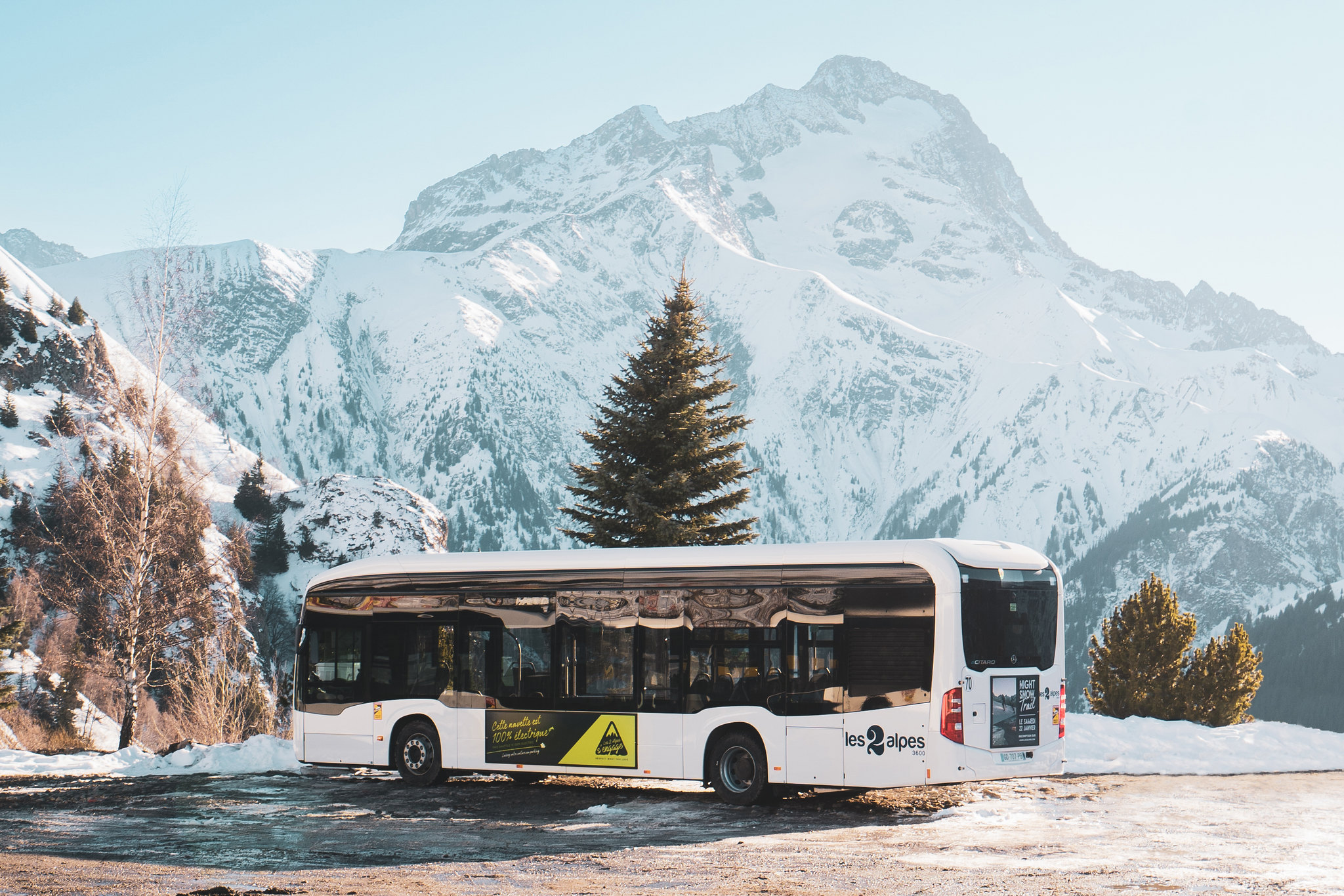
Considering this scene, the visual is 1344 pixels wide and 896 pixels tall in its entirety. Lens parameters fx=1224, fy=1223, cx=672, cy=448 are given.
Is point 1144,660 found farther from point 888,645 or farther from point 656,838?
point 656,838

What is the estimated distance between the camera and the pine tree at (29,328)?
3066 inches

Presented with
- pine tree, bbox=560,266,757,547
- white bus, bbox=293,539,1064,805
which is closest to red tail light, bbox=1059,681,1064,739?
white bus, bbox=293,539,1064,805

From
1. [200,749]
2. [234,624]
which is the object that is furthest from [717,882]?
[234,624]

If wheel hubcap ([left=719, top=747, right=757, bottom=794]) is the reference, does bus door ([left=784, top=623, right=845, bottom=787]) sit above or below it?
above

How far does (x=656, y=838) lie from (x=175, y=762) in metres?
10.9

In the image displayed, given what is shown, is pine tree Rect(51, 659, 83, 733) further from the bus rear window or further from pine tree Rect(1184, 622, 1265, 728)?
the bus rear window

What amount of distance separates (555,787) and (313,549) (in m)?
64.5

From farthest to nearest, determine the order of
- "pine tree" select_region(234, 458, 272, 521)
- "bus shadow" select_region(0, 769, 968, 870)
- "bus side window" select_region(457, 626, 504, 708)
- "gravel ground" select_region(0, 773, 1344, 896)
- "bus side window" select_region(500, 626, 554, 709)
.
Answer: "pine tree" select_region(234, 458, 272, 521)
"bus side window" select_region(457, 626, 504, 708)
"bus side window" select_region(500, 626, 554, 709)
"bus shadow" select_region(0, 769, 968, 870)
"gravel ground" select_region(0, 773, 1344, 896)

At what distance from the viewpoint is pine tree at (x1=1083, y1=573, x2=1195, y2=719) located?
25500 mm

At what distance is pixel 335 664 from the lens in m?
19.0

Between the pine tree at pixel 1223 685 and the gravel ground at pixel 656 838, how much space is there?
20.3 feet

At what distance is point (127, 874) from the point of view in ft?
35.6

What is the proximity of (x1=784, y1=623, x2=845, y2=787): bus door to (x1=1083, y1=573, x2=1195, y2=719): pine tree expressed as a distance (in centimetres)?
1244

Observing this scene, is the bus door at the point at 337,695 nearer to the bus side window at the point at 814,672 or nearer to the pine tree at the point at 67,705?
the bus side window at the point at 814,672
